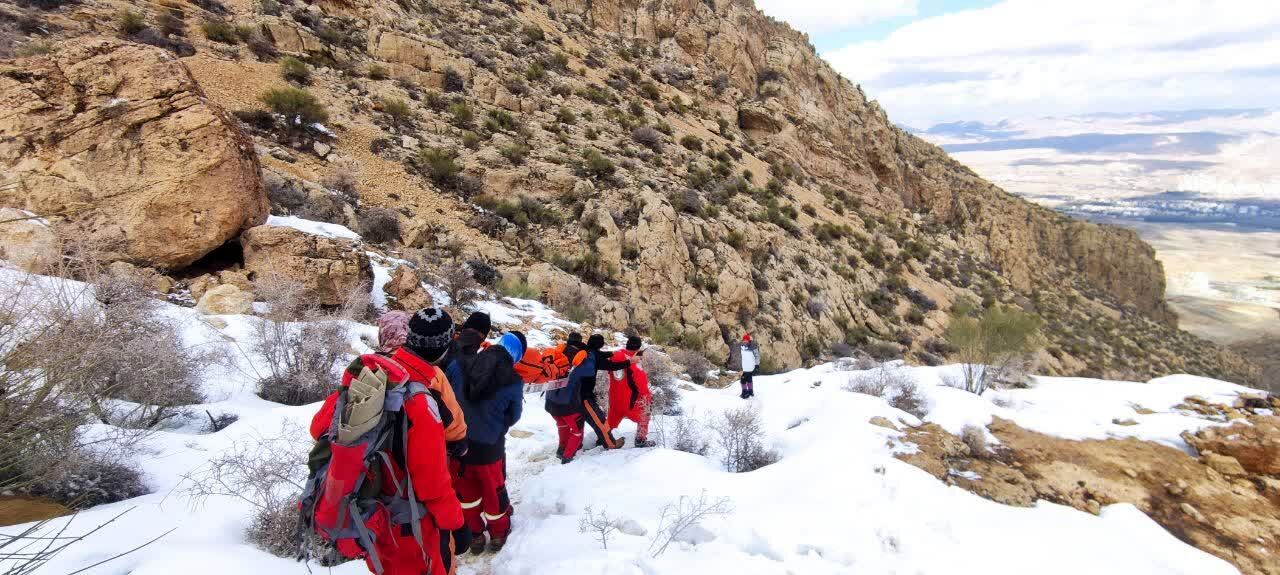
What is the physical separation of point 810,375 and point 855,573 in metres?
6.20

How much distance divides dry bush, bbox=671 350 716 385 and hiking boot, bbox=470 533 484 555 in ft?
20.7

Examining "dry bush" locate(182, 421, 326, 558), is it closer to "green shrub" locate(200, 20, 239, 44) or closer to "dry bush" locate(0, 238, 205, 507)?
"dry bush" locate(0, 238, 205, 507)

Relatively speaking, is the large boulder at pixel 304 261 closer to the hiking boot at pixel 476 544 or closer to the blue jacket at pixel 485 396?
the blue jacket at pixel 485 396

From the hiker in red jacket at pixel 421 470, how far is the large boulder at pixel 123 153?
5565 millimetres

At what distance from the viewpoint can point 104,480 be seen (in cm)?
288

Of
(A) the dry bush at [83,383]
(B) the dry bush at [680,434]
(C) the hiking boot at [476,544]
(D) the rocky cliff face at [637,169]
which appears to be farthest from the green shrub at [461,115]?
(C) the hiking boot at [476,544]

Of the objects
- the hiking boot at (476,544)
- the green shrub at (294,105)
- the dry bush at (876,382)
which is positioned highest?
the green shrub at (294,105)

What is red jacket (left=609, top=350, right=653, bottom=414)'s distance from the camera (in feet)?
15.9

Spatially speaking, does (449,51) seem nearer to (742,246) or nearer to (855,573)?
(742,246)

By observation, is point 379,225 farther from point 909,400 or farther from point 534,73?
point 534,73

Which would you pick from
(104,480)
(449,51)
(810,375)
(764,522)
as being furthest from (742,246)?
(104,480)

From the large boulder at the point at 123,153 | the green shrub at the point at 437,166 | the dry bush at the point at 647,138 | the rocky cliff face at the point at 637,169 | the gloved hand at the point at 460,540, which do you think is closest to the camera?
the gloved hand at the point at 460,540

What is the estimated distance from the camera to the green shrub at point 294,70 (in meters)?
12.1

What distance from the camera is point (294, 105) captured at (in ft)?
36.9
